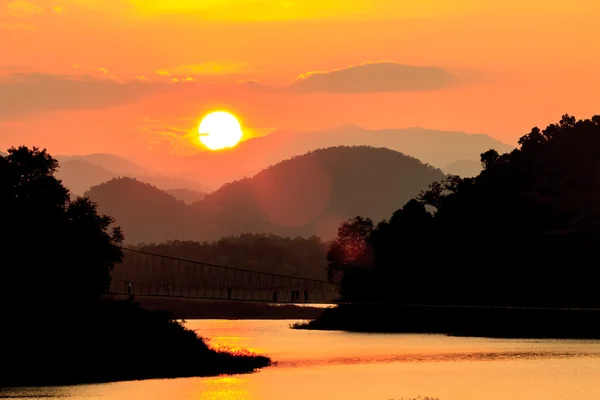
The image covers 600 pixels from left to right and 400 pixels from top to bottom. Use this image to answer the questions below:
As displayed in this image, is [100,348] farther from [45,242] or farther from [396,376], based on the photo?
[396,376]

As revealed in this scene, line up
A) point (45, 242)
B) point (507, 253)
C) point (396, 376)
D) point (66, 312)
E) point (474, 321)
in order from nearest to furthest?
point (66, 312), point (45, 242), point (396, 376), point (507, 253), point (474, 321)

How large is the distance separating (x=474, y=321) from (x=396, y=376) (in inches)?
2742

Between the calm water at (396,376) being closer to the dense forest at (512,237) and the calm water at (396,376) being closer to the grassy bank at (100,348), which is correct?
the grassy bank at (100,348)

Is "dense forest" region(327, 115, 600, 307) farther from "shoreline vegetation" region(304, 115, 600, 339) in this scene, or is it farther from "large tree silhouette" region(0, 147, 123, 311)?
"large tree silhouette" region(0, 147, 123, 311)

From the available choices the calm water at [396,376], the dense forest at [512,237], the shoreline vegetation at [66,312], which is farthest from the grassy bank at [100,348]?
the dense forest at [512,237]

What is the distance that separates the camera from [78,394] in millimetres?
85438

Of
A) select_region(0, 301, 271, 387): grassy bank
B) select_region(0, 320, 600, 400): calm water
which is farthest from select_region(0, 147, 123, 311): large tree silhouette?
select_region(0, 320, 600, 400): calm water

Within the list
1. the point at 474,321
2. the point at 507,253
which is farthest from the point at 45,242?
the point at 474,321

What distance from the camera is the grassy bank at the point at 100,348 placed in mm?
93938

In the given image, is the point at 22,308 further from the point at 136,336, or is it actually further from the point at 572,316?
the point at 572,316

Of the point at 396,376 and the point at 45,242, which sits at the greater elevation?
the point at 45,242

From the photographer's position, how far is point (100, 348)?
96938mm

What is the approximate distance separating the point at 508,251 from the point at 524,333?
1074 cm

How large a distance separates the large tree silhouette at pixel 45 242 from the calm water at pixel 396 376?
37.3 feet
